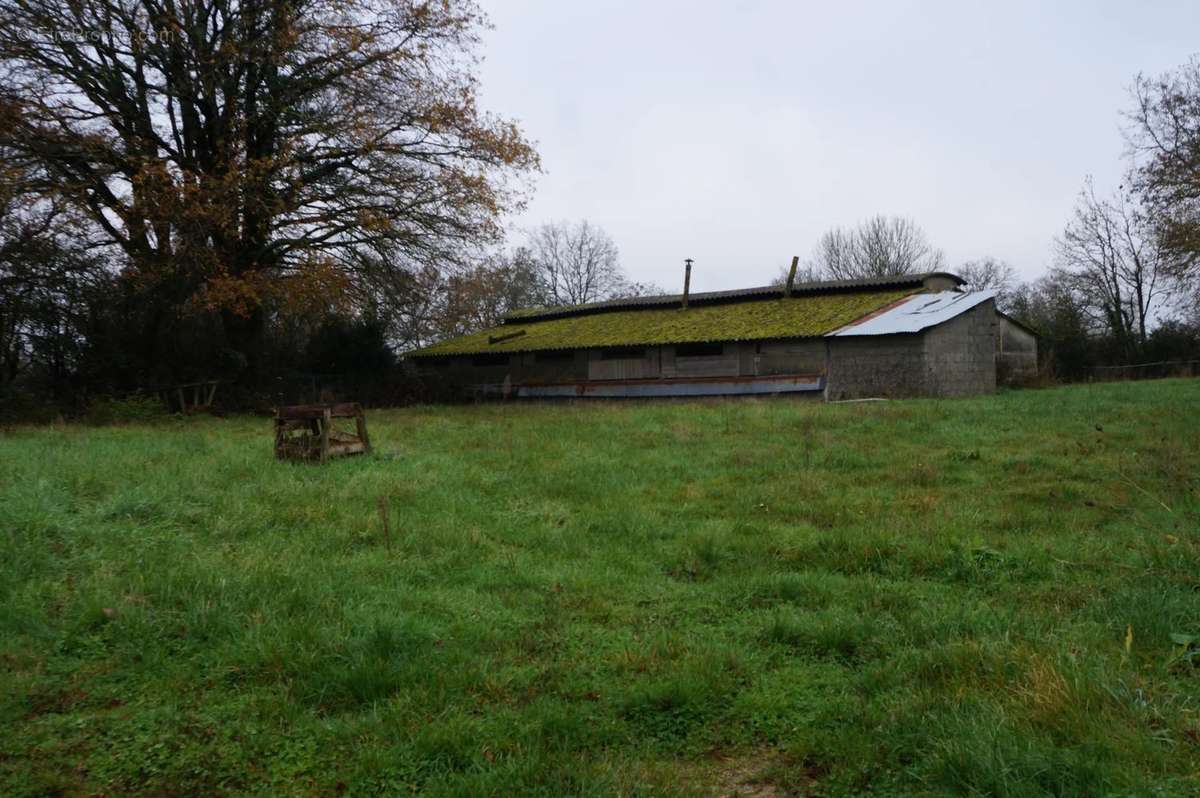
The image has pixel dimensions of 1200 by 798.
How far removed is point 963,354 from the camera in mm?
24750

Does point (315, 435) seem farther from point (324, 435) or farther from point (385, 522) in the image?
point (385, 522)

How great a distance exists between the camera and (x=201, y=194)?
18703 millimetres

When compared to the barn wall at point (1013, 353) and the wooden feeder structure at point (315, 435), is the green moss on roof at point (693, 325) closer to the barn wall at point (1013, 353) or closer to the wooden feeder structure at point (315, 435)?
the barn wall at point (1013, 353)

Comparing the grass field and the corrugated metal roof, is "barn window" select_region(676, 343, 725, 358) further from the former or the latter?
the grass field

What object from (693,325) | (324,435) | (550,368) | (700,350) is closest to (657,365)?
(700,350)

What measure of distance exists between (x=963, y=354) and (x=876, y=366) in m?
3.41

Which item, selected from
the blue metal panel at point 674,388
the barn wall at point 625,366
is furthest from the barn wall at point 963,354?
the barn wall at point 625,366

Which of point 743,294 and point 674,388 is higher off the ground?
point 743,294

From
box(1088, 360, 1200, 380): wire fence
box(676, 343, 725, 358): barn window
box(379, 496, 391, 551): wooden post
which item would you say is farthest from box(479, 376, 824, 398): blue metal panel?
box(1088, 360, 1200, 380): wire fence

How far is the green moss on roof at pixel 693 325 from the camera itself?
Answer: 85.0 ft

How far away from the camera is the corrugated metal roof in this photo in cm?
2908

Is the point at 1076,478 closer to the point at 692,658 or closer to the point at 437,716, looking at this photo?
the point at 692,658

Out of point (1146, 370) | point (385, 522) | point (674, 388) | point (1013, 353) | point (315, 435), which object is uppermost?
point (1013, 353)

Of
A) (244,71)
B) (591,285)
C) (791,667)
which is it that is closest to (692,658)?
(791,667)
